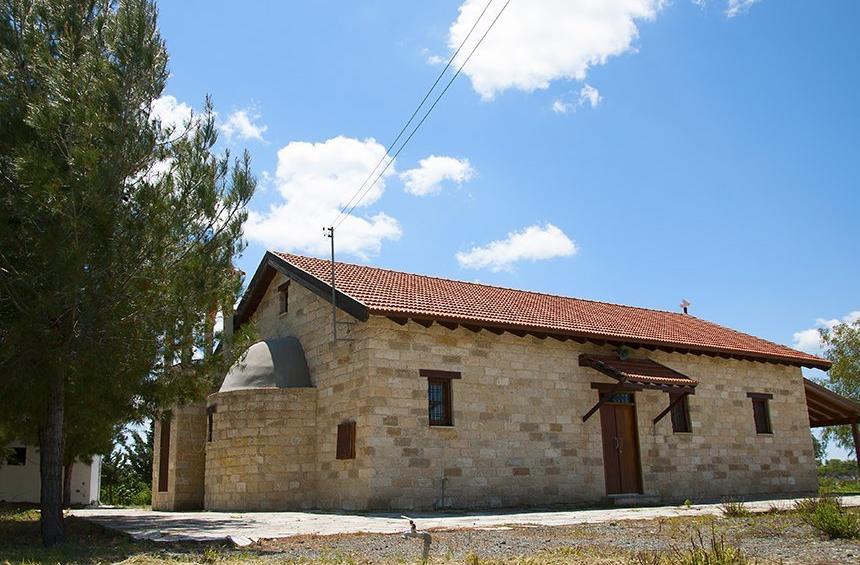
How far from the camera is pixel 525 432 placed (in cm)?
1565

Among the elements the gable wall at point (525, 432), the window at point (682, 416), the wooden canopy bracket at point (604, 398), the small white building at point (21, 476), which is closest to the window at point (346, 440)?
the gable wall at point (525, 432)

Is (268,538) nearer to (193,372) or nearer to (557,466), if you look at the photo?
(193,372)

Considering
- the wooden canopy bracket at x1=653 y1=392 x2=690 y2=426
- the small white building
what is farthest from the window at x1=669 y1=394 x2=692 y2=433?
the small white building

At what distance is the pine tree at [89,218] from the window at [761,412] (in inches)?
611

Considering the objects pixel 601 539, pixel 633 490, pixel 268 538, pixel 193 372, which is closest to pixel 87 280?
pixel 193 372

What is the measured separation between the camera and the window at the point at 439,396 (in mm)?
14852

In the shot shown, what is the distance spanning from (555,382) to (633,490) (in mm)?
3286

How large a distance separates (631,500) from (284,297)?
9.28 metres

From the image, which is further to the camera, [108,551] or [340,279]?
[340,279]

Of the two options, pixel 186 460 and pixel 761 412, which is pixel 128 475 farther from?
pixel 761 412

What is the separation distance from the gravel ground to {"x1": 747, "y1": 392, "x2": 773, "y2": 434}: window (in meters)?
10.3

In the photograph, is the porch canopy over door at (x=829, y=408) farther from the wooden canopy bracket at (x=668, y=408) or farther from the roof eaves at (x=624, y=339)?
the wooden canopy bracket at (x=668, y=408)

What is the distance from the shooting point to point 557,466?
15.9 metres

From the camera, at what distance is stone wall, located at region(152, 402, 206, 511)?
17.3 m
